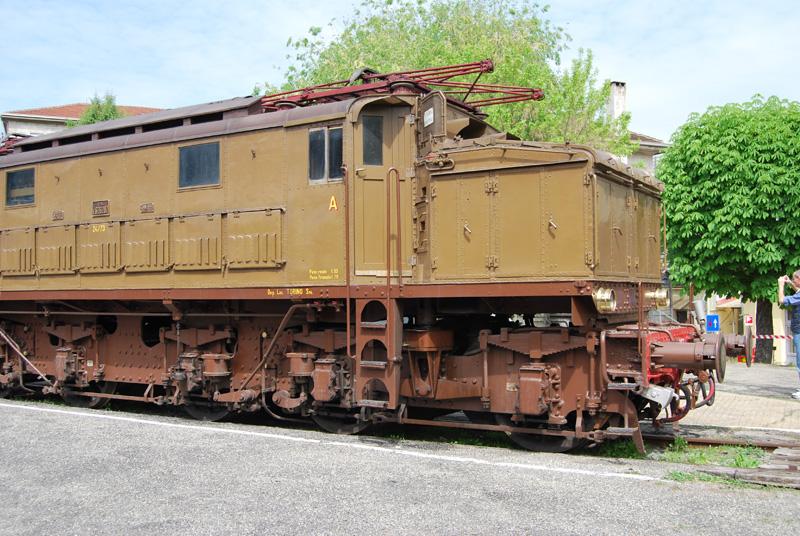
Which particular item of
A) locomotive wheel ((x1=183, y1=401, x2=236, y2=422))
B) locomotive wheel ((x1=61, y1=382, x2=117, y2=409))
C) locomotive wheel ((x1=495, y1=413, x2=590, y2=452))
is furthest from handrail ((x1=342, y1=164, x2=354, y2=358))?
locomotive wheel ((x1=61, y1=382, x2=117, y2=409))

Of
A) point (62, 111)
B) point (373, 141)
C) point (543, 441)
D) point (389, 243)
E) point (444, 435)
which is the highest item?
point (62, 111)

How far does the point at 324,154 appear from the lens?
346 inches

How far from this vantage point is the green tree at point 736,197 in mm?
19938

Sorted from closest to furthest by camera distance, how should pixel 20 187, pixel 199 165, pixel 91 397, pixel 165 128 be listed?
1. pixel 199 165
2. pixel 165 128
3. pixel 91 397
4. pixel 20 187

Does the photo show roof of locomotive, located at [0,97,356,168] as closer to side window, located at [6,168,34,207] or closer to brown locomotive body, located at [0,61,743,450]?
brown locomotive body, located at [0,61,743,450]

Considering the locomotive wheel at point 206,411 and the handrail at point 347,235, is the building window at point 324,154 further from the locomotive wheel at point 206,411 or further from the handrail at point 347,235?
the locomotive wheel at point 206,411

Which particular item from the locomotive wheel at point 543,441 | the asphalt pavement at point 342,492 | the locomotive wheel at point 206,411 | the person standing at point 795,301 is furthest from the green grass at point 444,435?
the person standing at point 795,301

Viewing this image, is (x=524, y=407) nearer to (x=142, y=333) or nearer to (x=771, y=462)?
(x=771, y=462)

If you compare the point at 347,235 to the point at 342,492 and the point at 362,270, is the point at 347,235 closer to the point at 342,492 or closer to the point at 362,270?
the point at 362,270

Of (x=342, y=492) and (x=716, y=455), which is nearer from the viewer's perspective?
(x=342, y=492)

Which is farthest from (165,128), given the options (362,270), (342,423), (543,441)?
(543,441)

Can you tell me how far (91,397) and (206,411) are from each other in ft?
8.54

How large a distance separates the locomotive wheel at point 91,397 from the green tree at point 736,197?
17.7 meters

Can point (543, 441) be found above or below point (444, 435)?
above
